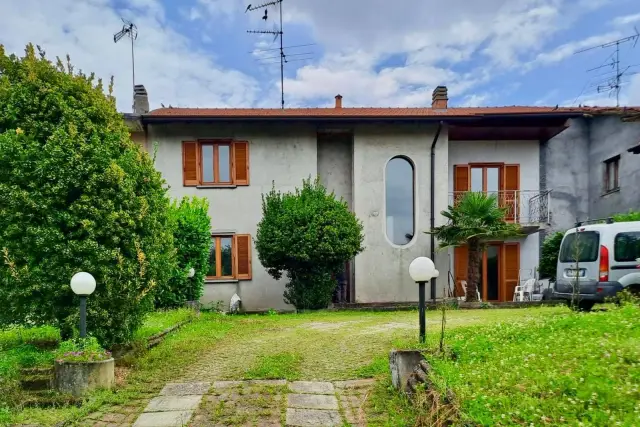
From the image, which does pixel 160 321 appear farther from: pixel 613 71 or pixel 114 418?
pixel 613 71

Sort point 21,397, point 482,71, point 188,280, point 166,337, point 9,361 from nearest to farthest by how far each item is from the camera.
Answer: point 21,397 → point 9,361 → point 166,337 → point 188,280 → point 482,71

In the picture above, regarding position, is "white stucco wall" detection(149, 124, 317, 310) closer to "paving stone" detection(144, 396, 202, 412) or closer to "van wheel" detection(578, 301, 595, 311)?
"van wheel" detection(578, 301, 595, 311)

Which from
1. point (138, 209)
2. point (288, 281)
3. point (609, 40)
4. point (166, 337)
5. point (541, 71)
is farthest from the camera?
point (541, 71)

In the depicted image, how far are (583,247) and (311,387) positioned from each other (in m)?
7.04

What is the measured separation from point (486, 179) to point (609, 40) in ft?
20.3

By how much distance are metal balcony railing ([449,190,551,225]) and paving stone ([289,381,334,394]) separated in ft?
33.3

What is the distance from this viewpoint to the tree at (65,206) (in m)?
4.91

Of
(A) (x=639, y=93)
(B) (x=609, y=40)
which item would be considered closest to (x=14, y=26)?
(B) (x=609, y=40)

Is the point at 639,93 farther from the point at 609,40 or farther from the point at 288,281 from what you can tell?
the point at 288,281

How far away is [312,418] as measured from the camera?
372cm

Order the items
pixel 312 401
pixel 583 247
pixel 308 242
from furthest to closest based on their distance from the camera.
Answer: pixel 308 242 → pixel 583 247 → pixel 312 401

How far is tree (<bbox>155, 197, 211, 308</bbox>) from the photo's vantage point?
32.0 feet

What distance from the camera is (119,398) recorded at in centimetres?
421

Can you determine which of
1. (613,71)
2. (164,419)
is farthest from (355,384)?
(613,71)
